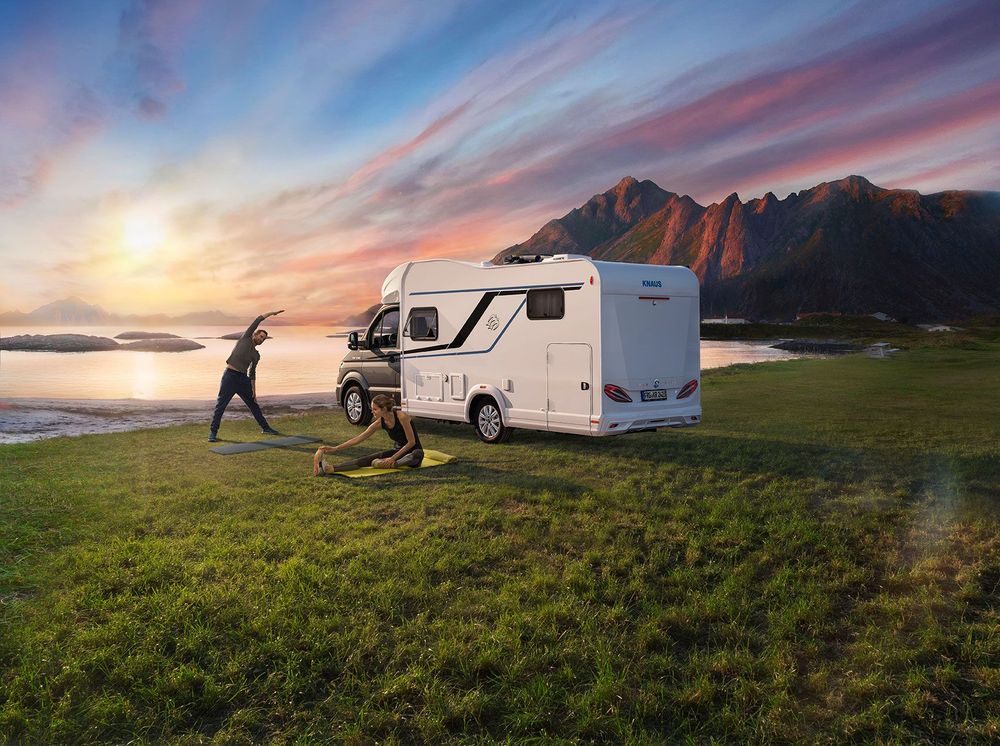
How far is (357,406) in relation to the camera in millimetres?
16219

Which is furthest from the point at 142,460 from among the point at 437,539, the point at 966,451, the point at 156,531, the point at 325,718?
the point at 966,451

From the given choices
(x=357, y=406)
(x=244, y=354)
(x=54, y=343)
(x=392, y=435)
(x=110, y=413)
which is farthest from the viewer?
(x=54, y=343)

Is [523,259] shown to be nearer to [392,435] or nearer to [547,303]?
[547,303]

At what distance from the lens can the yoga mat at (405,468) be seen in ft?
34.0

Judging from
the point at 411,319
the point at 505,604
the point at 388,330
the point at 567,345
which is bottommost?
the point at 505,604

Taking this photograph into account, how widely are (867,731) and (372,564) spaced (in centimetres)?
397

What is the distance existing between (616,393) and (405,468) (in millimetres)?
3504

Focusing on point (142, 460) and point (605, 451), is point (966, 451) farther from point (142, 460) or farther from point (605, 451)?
point (142, 460)

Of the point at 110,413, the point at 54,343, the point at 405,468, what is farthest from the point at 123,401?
the point at 54,343

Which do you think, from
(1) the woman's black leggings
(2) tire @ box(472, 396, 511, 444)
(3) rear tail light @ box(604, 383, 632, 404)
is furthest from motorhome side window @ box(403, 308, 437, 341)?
(3) rear tail light @ box(604, 383, 632, 404)

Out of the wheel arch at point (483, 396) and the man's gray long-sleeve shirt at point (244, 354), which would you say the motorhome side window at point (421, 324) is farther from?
the man's gray long-sleeve shirt at point (244, 354)

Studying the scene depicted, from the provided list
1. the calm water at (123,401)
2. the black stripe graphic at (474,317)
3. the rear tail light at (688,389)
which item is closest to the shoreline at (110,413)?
the calm water at (123,401)

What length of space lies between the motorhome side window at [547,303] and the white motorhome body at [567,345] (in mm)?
17

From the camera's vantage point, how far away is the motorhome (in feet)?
36.7
